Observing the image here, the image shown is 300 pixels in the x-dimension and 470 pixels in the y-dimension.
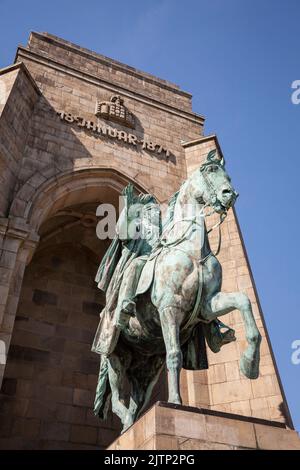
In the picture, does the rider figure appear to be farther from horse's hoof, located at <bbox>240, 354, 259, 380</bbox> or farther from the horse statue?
horse's hoof, located at <bbox>240, 354, 259, 380</bbox>

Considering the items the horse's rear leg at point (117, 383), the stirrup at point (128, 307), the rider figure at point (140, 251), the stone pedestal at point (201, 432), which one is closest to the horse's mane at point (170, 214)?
the rider figure at point (140, 251)

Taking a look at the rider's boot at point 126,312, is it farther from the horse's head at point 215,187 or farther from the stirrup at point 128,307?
the horse's head at point 215,187

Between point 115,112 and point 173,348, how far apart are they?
836 centimetres

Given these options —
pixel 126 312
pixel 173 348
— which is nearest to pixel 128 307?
pixel 126 312

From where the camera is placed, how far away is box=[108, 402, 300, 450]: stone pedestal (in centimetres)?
341

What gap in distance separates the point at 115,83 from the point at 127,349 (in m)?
8.83

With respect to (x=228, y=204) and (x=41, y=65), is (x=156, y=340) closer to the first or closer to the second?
(x=228, y=204)

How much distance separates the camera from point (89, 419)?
955 centimetres

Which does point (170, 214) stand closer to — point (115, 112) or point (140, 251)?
point (140, 251)

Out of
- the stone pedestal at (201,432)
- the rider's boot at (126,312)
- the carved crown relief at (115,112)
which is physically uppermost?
the carved crown relief at (115,112)

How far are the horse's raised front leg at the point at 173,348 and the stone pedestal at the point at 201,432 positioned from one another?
18.8 inches

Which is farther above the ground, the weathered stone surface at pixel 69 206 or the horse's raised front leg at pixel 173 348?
the weathered stone surface at pixel 69 206

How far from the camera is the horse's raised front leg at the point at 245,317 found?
13.4 ft
